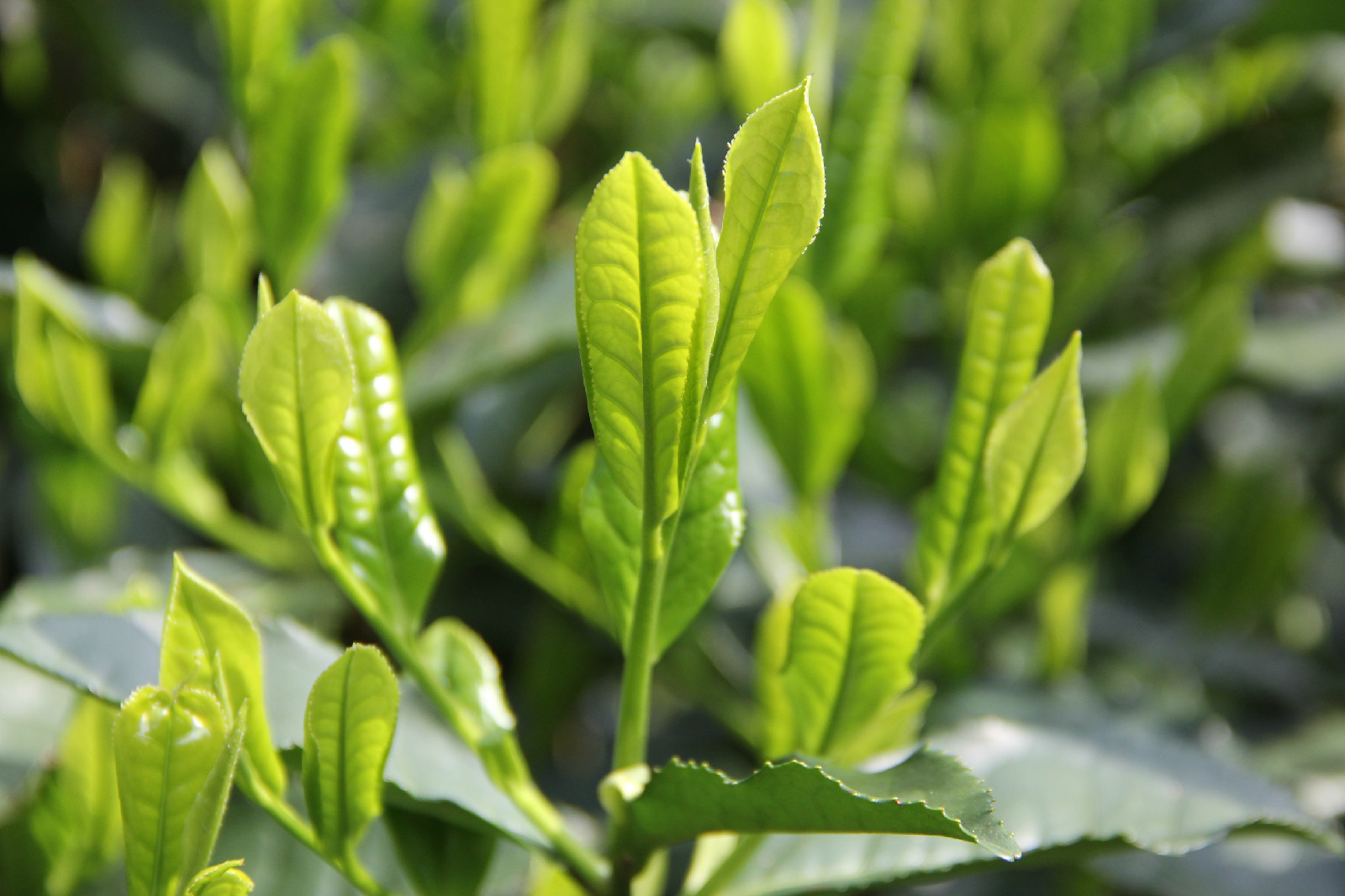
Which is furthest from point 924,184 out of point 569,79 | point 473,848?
point 473,848

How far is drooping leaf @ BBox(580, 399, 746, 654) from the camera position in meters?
0.36

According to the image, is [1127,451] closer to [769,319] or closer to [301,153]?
[769,319]

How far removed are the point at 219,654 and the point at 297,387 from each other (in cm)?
9

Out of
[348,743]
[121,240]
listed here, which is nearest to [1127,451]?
[348,743]

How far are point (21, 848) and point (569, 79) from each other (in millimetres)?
512

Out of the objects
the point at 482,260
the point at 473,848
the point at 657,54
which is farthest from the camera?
the point at 657,54

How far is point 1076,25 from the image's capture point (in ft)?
2.79

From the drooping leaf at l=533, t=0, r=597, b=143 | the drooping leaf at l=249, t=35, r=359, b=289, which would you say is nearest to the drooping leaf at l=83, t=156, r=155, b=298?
the drooping leaf at l=249, t=35, r=359, b=289

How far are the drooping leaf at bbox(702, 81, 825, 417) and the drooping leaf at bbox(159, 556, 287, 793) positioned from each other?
18cm

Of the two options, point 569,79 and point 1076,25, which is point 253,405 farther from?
point 1076,25

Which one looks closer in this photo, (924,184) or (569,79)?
(569,79)

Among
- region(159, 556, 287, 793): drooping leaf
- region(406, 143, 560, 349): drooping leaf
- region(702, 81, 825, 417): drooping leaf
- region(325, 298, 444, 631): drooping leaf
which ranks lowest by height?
region(159, 556, 287, 793): drooping leaf

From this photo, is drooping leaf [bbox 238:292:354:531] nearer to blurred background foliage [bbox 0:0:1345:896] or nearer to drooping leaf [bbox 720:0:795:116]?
blurred background foliage [bbox 0:0:1345:896]

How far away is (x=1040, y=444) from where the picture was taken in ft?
1.22
